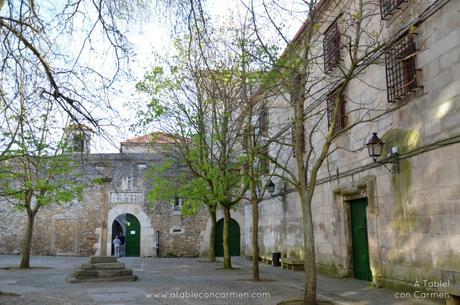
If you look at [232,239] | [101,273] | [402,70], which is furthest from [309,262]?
[232,239]

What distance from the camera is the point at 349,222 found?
1235cm

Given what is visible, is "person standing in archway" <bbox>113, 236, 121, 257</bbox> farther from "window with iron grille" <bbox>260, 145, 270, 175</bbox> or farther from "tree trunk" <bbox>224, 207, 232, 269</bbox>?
"window with iron grille" <bbox>260, 145, 270, 175</bbox>

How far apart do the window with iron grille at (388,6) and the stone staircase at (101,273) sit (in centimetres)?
917

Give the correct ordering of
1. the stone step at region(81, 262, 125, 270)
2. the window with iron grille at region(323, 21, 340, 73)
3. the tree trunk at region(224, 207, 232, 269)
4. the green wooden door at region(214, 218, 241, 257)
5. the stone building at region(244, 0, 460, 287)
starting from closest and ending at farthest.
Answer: the stone building at region(244, 0, 460, 287)
the window with iron grille at region(323, 21, 340, 73)
the stone step at region(81, 262, 125, 270)
the tree trunk at region(224, 207, 232, 269)
the green wooden door at region(214, 218, 241, 257)

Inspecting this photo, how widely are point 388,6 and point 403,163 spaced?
3344 millimetres

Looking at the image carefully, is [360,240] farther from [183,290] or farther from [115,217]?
[115,217]

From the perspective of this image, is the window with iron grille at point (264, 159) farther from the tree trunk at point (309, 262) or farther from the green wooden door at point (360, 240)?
the green wooden door at point (360, 240)

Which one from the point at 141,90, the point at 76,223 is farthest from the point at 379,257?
the point at 76,223

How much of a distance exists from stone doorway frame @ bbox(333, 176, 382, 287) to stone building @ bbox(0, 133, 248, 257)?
1301cm

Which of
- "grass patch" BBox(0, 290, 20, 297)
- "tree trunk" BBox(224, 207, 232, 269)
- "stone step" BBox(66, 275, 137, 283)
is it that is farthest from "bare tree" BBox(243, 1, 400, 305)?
"grass patch" BBox(0, 290, 20, 297)

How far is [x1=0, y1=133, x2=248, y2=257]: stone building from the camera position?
2430 cm

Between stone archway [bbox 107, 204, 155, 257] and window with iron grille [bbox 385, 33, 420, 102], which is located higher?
window with iron grille [bbox 385, 33, 420, 102]

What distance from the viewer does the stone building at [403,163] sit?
7.93 meters

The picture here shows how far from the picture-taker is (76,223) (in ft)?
79.9
